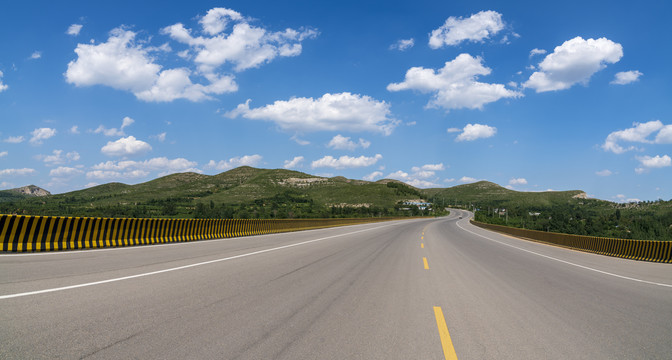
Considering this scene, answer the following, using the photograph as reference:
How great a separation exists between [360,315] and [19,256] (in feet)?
32.4

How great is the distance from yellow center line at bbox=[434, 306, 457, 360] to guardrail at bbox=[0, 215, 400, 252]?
12019mm

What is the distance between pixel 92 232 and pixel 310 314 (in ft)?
38.6

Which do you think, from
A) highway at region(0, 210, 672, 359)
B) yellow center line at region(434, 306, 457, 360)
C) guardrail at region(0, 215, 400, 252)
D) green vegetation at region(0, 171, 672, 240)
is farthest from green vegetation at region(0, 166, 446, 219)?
yellow center line at region(434, 306, 457, 360)

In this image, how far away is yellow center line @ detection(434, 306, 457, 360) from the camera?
420 cm

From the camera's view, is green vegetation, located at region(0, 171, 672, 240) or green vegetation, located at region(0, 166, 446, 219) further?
green vegetation, located at region(0, 166, 446, 219)

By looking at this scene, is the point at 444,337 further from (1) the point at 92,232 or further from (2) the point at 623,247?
(2) the point at 623,247

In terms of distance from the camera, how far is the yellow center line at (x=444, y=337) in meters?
4.20

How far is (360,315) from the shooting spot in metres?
5.69

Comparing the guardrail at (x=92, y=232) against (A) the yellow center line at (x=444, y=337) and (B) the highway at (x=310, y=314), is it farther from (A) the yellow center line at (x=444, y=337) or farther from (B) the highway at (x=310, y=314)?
(A) the yellow center line at (x=444, y=337)

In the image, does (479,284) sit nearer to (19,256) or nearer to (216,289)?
(216,289)

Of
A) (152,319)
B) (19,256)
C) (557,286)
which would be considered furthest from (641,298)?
(19,256)

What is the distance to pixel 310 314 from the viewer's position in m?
5.59

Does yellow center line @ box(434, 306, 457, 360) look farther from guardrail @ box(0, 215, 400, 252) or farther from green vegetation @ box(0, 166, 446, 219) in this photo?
green vegetation @ box(0, 166, 446, 219)

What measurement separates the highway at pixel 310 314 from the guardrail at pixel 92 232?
181 cm
